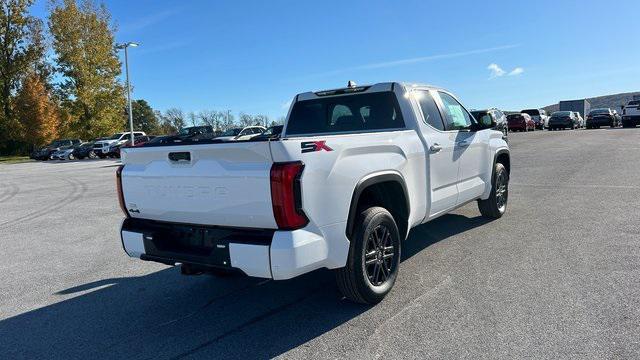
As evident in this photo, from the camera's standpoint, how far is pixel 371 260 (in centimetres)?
414

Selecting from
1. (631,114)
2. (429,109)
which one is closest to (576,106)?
(631,114)

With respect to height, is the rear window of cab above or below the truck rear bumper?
above

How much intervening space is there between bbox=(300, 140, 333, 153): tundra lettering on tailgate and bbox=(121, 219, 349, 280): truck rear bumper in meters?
0.57

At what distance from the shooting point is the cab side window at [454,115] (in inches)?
230

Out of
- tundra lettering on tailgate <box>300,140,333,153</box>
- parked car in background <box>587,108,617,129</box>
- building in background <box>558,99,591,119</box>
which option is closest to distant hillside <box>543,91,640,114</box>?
building in background <box>558,99,591,119</box>

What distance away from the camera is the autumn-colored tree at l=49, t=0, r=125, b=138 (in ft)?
154

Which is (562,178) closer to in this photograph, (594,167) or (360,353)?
(594,167)

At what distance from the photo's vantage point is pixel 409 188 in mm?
4590

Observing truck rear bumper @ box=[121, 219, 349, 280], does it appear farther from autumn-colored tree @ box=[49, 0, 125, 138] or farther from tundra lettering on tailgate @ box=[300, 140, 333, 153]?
autumn-colored tree @ box=[49, 0, 125, 138]

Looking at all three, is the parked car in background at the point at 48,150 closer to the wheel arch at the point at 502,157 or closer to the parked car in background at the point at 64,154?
the parked car in background at the point at 64,154

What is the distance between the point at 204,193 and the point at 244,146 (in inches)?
22.1

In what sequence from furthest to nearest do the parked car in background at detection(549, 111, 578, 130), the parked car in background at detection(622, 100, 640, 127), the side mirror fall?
the parked car in background at detection(549, 111, 578, 130) < the parked car in background at detection(622, 100, 640, 127) < the side mirror

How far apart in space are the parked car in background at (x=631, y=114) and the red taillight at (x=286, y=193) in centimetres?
4039

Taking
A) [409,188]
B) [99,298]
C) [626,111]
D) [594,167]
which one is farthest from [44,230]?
[626,111]
